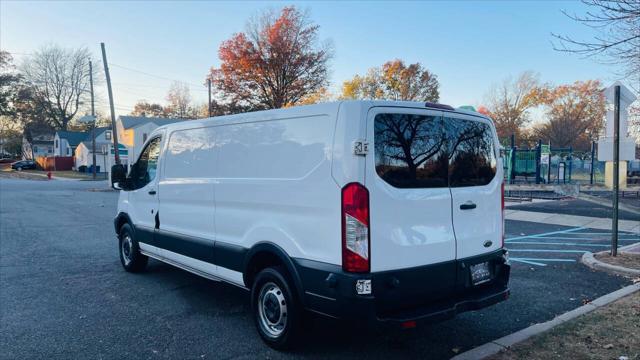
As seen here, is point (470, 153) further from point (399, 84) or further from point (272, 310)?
point (399, 84)

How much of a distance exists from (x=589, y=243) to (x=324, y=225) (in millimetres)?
8306

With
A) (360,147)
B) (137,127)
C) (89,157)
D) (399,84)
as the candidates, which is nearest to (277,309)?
(360,147)

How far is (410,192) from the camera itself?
11.9ft

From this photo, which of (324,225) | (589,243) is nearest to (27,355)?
(324,225)

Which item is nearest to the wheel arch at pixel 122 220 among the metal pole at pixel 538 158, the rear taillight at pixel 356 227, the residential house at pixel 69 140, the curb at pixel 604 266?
the rear taillight at pixel 356 227

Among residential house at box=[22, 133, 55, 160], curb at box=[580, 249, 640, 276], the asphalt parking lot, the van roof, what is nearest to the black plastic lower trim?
the asphalt parking lot

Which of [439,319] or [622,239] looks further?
[622,239]

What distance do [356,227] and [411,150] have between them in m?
0.86

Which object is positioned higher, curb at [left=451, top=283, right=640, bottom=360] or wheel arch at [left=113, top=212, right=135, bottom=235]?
wheel arch at [left=113, top=212, right=135, bottom=235]

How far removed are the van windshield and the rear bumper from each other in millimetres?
746

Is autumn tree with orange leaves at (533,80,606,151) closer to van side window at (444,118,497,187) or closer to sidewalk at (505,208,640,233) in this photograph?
sidewalk at (505,208,640,233)

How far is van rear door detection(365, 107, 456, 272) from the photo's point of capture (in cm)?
344

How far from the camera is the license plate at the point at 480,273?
4.07 m

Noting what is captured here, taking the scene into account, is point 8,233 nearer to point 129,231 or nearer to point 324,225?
point 129,231
